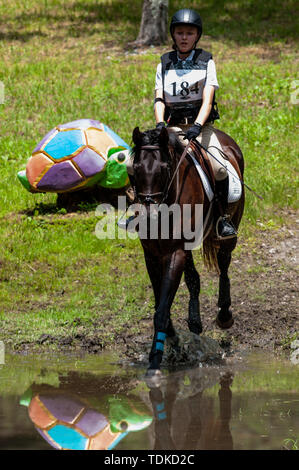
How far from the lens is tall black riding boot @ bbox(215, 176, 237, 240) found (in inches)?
329

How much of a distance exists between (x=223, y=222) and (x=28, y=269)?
391cm

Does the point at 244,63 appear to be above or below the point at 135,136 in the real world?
below

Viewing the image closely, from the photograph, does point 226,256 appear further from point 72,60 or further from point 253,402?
point 72,60

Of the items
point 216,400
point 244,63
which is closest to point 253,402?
point 216,400

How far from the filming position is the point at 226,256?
30.1 feet

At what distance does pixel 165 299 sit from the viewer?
707 centimetres

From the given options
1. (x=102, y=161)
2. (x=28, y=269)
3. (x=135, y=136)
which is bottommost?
(x=28, y=269)

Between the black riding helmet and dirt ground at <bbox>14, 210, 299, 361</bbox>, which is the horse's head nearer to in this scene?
the black riding helmet

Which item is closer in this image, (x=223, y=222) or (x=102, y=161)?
(x=223, y=222)

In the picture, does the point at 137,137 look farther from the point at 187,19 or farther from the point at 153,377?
the point at 153,377

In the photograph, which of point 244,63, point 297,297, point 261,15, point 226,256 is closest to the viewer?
point 226,256

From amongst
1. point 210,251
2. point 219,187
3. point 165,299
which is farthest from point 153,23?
point 165,299

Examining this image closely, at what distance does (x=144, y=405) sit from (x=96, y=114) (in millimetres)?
11693

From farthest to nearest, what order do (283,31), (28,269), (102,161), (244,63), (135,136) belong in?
(283,31)
(244,63)
(102,161)
(28,269)
(135,136)
